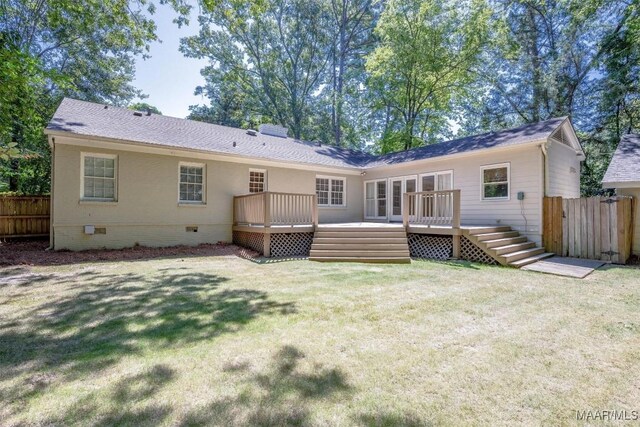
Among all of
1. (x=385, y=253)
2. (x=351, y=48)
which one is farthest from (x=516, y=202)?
(x=351, y=48)

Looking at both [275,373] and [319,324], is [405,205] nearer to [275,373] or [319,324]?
[319,324]

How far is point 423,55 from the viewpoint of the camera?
18266mm

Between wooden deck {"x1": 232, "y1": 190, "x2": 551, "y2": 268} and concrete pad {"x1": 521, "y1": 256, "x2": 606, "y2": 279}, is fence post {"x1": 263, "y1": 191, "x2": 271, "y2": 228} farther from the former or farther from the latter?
concrete pad {"x1": 521, "y1": 256, "x2": 606, "y2": 279}

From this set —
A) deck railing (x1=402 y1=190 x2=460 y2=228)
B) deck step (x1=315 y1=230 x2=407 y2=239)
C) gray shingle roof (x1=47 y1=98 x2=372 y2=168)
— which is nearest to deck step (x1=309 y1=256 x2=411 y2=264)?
deck step (x1=315 y1=230 x2=407 y2=239)

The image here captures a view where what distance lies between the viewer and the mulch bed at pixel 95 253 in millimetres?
7258

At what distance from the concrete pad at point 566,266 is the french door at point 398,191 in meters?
5.39

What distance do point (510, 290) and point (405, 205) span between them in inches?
181

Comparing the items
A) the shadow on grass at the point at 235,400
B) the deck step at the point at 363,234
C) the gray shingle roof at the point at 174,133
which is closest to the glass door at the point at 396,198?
the gray shingle roof at the point at 174,133

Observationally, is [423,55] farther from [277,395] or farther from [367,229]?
[277,395]

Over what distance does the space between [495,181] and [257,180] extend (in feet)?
27.0

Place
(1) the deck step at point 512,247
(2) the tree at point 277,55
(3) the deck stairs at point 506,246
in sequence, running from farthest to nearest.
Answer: (2) the tree at point 277,55, (1) the deck step at point 512,247, (3) the deck stairs at point 506,246

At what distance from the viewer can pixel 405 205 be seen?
9.59 metres

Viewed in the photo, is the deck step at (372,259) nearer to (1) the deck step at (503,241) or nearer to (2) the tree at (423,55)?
(1) the deck step at (503,241)

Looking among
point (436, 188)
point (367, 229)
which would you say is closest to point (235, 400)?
point (367, 229)
